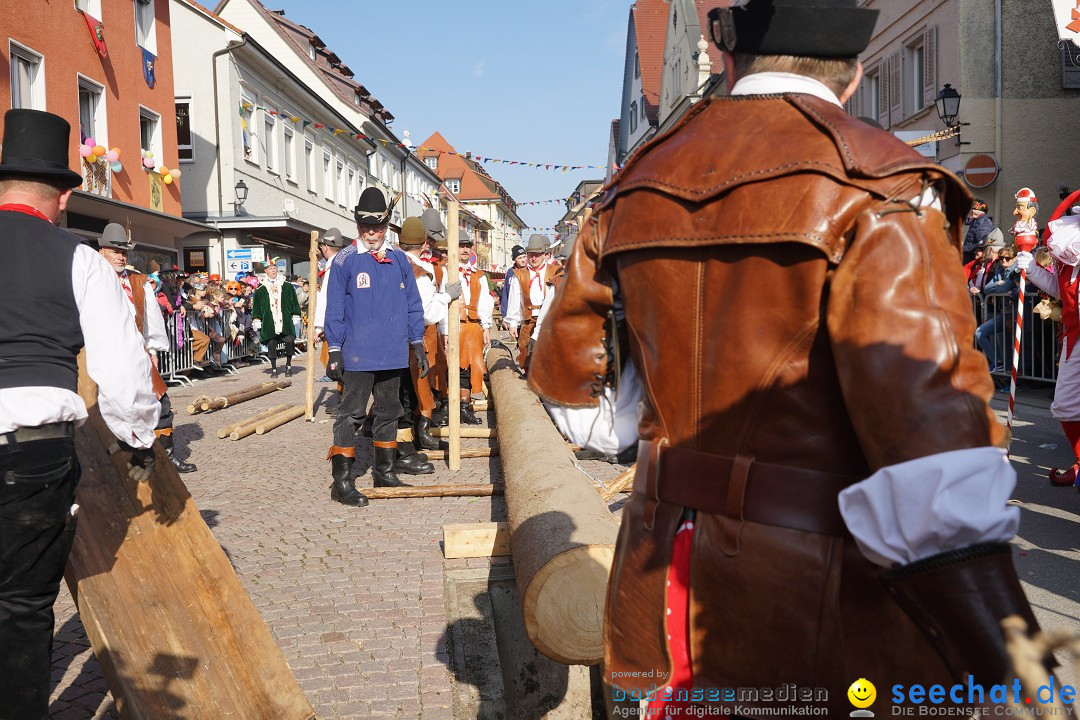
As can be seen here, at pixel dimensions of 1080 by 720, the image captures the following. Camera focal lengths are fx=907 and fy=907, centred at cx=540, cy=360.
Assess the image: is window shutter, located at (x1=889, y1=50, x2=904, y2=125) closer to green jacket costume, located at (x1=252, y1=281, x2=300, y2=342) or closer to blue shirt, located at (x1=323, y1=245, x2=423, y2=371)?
green jacket costume, located at (x1=252, y1=281, x2=300, y2=342)

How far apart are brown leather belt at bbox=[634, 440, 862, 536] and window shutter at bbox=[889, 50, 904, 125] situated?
21327 millimetres

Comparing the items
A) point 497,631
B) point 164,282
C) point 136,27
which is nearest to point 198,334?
point 164,282

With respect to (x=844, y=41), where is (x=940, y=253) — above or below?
below

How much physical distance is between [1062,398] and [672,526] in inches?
217

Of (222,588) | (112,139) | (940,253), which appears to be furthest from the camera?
(112,139)

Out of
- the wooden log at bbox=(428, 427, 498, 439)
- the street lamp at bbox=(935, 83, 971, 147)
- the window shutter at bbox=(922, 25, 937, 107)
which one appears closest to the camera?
the wooden log at bbox=(428, 427, 498, 439)

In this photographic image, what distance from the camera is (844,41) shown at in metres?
1.67

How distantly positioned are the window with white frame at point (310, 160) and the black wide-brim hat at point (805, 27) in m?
31.8

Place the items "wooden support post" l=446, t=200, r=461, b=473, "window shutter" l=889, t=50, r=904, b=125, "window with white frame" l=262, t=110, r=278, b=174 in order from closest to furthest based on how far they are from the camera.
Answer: "wooden support post" l=446, t=200, r=461, b=473
"window shutter" l=889, t=50, r=904, b=125
"window with white frame" l=262, t=110, r=278, b=174

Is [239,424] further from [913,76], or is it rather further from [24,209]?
[913,76]

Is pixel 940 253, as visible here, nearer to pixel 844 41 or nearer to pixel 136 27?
pixel 844 41

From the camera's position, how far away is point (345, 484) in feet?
22.3

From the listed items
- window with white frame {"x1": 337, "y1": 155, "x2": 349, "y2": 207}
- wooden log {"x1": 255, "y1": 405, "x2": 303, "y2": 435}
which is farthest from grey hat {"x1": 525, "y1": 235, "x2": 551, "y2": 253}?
window with white frame {"x1": 337, "y1": 155, "x2": 349, "y2": 207}

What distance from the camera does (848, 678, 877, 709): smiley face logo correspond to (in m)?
1.50
